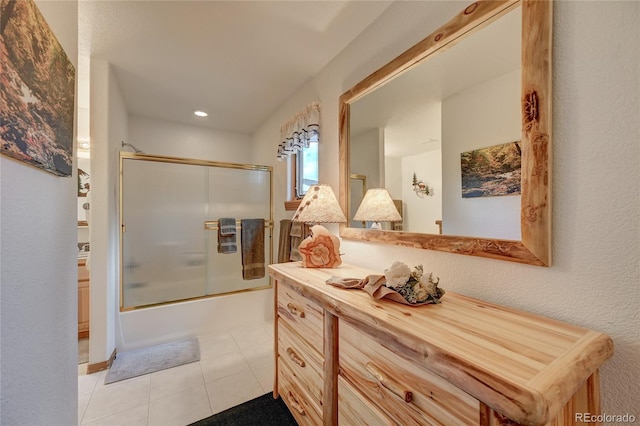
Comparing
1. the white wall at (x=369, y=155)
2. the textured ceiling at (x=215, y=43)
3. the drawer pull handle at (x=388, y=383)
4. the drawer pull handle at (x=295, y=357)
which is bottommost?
the drawer pull handle at (x=295, y=357)

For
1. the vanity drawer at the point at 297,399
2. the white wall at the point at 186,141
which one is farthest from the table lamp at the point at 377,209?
the white wall at the point at 186,141

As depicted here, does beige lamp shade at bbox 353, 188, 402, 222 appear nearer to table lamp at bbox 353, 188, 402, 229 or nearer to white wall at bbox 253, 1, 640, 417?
table lamp at bbox 353, 188, 402, 229

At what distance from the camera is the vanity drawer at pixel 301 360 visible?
1.06 m

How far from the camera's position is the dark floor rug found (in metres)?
1.36

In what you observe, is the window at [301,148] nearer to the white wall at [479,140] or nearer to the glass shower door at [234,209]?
the glass shower door at [234,209]

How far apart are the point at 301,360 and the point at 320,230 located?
27.1 inches

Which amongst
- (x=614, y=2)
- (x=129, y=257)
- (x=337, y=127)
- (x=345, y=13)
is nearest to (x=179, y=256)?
(x=129, y=257)

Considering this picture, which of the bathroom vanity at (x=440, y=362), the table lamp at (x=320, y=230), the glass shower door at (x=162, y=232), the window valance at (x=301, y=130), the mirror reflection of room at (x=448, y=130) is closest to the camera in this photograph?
the bathroom vanity at (x=440, y=362)

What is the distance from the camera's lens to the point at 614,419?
0.68 metres

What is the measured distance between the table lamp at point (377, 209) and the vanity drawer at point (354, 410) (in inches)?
31.0

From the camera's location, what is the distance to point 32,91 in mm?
773

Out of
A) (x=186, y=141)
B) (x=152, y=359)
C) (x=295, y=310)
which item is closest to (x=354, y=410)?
(x=295, y=310)

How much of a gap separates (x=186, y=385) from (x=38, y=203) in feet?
4.84

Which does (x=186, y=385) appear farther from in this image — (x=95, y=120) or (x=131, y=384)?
(x=95, y=120)
